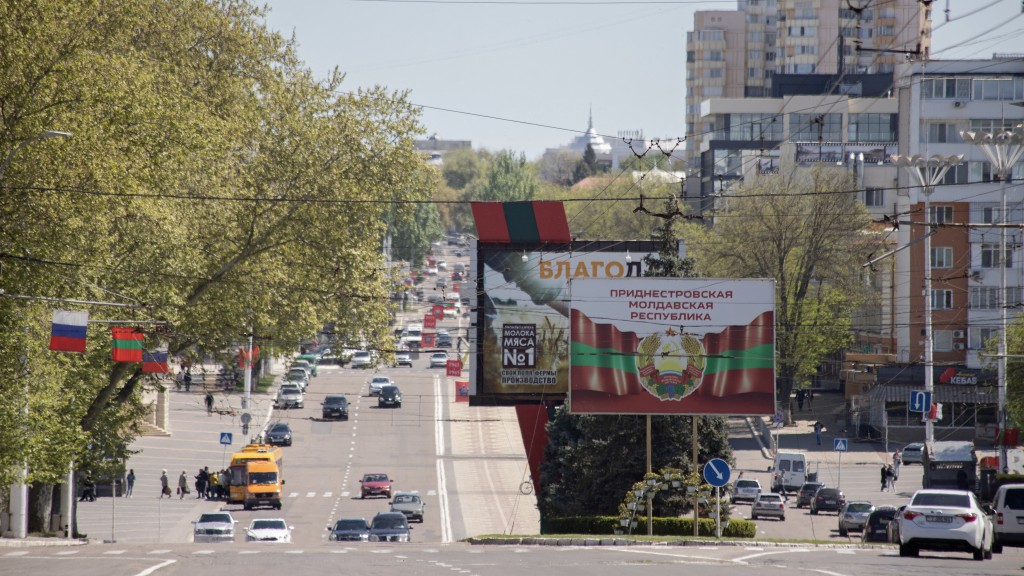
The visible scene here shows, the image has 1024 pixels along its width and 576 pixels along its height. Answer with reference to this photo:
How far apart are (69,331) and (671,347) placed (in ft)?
A: 49.3

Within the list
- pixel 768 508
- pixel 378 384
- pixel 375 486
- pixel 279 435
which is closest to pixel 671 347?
pixel 768 508

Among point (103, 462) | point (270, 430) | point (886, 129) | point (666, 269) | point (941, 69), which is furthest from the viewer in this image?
point (886, 129)

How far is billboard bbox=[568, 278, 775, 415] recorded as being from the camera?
3534 cm

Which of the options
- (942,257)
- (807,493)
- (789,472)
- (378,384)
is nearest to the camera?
(807,493)

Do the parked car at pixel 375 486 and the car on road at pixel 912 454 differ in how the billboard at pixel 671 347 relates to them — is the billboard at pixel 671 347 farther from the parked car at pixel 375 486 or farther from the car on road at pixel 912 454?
the car on road at pixel 912 454

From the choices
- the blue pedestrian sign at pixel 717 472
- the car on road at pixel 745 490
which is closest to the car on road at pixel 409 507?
the car on road at pixel 745 490

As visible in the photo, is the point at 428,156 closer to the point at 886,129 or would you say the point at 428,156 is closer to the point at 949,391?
the point at 949,391

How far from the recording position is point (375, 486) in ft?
181

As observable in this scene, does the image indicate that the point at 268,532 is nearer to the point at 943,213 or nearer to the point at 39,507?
the point at 39,507

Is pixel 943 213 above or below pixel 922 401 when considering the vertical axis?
above

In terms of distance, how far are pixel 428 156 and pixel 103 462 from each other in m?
12.7

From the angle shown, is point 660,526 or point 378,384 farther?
point 378,384

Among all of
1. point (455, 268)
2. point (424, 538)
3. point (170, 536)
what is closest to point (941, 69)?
point (424, 538)

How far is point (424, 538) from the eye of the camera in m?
44.8
